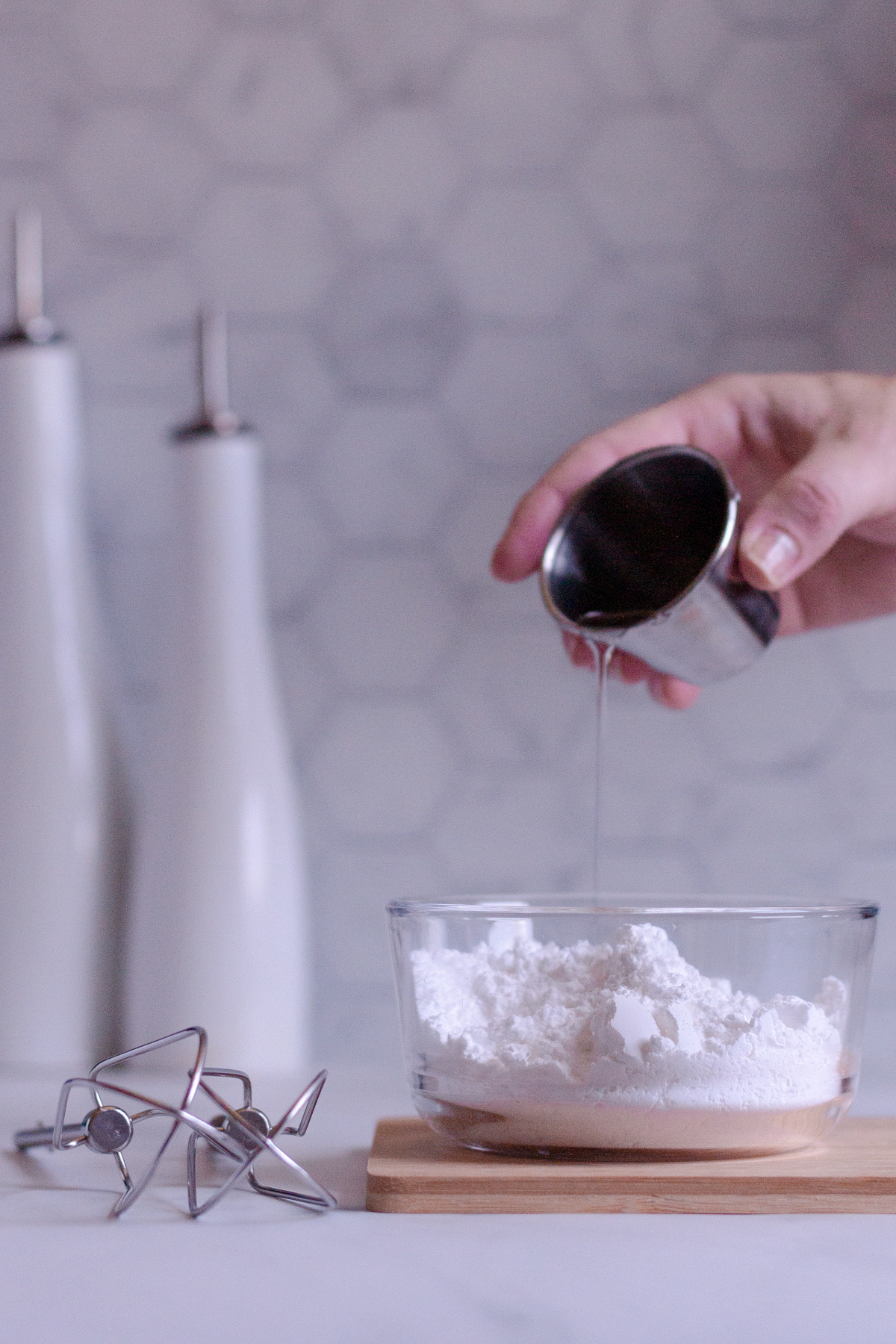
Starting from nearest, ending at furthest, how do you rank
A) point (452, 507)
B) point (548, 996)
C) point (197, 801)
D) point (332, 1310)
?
point (332, 1310) < point (548, 996) < point (197, 801) < point (452, 507)

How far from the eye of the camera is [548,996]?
1.57 feet

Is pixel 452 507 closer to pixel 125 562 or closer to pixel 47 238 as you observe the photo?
pixel 125 562

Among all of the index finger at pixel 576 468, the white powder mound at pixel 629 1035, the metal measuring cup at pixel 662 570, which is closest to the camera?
the white powder mound at pixel 629 1035

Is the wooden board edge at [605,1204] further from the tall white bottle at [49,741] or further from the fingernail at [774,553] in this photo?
the tall white bottle at [49,741]

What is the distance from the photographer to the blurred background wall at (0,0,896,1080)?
0.94 m

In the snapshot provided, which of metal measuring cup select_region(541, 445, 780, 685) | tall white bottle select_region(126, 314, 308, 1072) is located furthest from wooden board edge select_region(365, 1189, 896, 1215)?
tall white bottle select_region(126, 314, 308, 1072)

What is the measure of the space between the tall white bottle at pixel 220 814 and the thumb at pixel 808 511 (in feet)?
1.15

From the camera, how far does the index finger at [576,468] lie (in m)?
0.79

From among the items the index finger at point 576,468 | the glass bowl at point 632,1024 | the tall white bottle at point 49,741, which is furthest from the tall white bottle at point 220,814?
the glass bowl at point 632,1024

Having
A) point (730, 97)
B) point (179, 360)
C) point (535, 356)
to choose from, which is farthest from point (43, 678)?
point (730, 97)

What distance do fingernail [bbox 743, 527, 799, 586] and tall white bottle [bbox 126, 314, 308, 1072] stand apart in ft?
1.17

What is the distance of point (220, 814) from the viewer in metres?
0.81

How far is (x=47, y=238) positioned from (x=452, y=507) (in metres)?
0.36

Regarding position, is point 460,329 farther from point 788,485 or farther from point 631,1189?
point 631,1189
